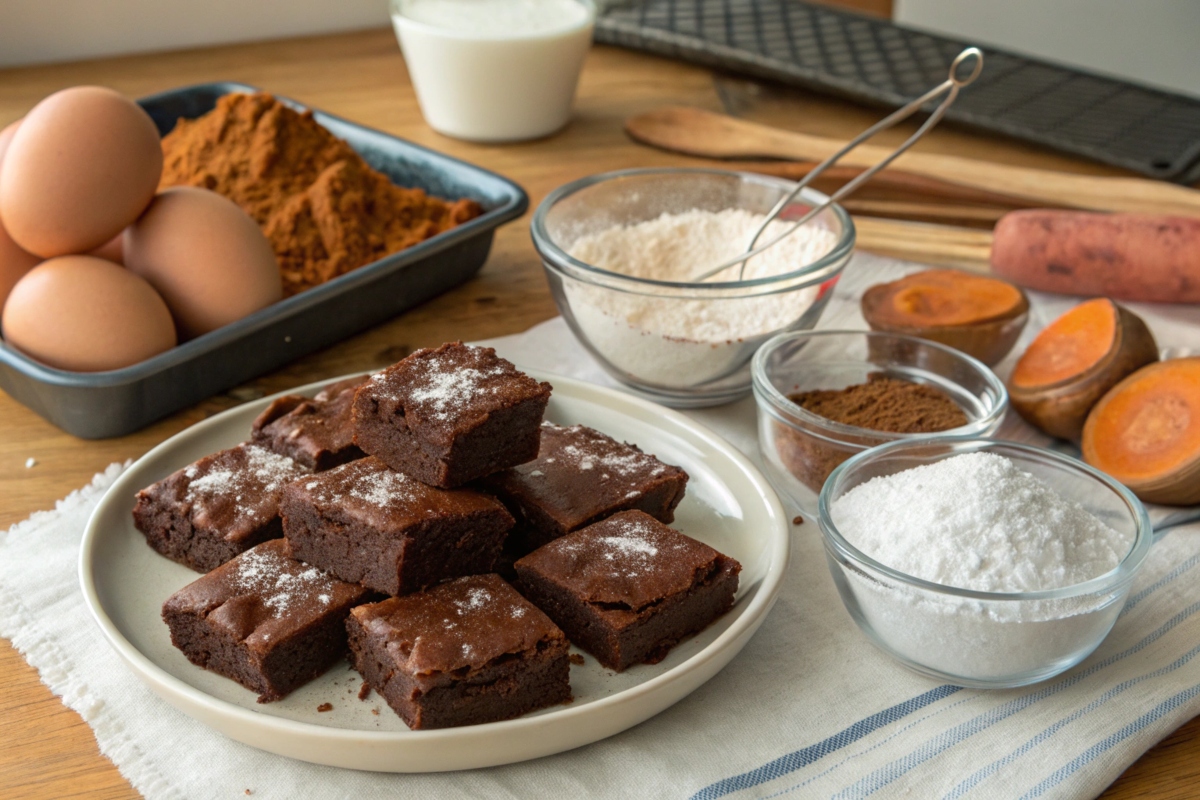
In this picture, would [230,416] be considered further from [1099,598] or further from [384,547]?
[1099,598]

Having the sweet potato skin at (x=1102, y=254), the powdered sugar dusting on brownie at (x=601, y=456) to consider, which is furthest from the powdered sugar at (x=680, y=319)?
the sweet potato skin at (x=1102, y=254)

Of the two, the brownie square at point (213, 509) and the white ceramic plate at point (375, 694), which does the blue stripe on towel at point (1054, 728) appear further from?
the brownie square at point (213, 509)

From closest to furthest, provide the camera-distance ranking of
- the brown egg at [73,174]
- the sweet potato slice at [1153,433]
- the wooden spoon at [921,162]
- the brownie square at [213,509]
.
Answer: the brownie square at [213,509], the sweet potato slice at [1153,433], the brown egg at [73,174], the wooden spoon at [921,162]

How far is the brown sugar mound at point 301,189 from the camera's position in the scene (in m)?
1.71

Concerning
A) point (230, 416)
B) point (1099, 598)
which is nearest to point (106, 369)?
point (230, 416)

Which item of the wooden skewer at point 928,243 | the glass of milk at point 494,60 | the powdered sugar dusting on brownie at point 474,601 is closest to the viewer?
the powdered sugar dusting on brownie at point 474,601

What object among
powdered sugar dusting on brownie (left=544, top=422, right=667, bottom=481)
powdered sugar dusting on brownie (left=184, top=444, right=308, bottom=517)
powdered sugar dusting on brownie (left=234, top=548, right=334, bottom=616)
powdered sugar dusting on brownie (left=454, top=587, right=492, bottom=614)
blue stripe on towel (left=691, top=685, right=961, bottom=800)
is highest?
powdered sugar dusting on brownie (left=544, top=422, right=667, bottom=481)

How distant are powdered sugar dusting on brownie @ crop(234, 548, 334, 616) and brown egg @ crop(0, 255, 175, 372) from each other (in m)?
0.44

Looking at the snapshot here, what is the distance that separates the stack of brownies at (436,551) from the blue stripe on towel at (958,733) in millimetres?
221

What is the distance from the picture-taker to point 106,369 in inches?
54.4

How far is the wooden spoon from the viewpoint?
205 centimetres

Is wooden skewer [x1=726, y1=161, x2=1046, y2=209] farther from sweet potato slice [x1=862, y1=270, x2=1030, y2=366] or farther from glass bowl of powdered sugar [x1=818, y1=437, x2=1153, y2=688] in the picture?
glass bowl of powdered sugar [x1=818, y1=437, x2=1153, y2=688]

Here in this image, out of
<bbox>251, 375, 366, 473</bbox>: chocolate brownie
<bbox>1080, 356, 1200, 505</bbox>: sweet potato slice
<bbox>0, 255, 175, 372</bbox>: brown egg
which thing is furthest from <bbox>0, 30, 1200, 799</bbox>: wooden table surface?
<bbox>1080, 356, 1200, 505</bbox>: sweet potato slice

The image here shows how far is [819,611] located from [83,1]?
2.55 meters
